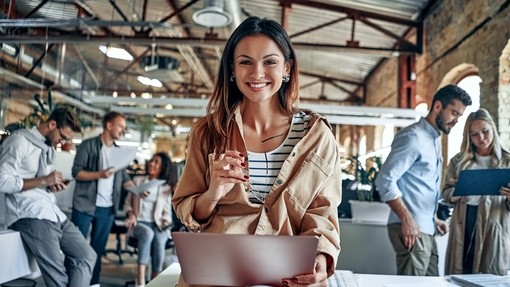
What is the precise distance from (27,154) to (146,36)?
428cm

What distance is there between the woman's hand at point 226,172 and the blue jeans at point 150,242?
3252 mm

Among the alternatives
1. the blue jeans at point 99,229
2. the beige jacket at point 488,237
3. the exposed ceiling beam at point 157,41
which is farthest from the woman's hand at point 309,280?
the exposed ceiling beam at point 157,41

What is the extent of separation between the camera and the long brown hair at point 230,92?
43.6 inches

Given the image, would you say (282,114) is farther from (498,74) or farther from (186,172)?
(498,74)

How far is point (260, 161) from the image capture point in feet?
3.62

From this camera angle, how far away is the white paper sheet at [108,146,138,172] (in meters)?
3.62

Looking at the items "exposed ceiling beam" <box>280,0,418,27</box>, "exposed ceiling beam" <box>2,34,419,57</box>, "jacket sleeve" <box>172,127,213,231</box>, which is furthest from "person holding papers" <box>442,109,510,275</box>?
"exposed ceiling beam" <box>280,0,418,27</box>

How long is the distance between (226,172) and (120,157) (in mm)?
2886

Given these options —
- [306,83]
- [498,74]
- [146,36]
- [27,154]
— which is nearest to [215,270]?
[27,154]

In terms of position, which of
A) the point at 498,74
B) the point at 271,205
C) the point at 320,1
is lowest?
the point at 271,205

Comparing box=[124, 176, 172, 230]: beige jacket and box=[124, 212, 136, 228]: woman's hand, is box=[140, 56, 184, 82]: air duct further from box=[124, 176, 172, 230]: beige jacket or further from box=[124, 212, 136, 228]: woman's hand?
box=[124, 212, 136, 228]: woman's hand

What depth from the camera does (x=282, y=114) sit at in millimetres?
1210

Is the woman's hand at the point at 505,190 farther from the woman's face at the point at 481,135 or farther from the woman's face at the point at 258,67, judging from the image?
the woman's face at the point at 258,67

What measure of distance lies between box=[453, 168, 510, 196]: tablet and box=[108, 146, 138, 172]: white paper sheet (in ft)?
8.33
